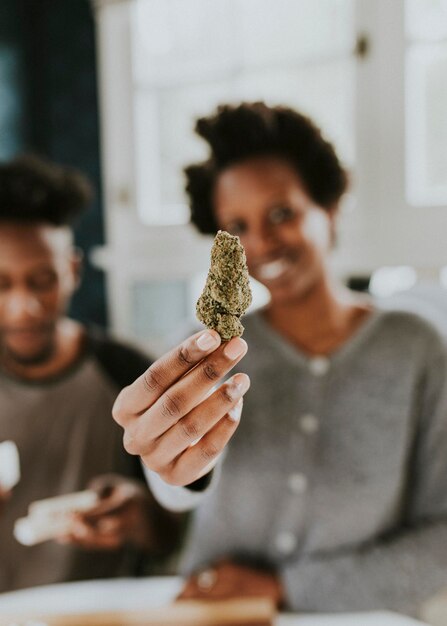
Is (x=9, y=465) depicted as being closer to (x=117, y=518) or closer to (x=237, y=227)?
(x=117, y=518)

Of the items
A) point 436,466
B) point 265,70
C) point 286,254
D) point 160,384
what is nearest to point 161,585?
point 436,466

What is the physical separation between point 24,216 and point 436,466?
0.80 meters

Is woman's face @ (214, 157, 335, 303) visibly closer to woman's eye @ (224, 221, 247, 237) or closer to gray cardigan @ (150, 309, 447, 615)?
→ woman's eye @ (224, 221, 247, 237)

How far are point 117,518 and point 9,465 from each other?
0.22m

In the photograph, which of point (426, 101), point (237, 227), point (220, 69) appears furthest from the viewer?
point (220, 69)

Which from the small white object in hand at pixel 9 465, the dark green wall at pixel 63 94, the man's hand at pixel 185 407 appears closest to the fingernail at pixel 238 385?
the man's hand at pixel 185 407

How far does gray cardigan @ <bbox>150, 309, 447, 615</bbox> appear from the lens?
3.03 feet

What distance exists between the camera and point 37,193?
1050mm

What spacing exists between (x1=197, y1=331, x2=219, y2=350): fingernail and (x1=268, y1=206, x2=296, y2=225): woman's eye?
0.51 m

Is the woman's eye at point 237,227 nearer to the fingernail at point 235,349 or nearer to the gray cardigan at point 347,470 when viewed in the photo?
the gray cardigan at point 347,470

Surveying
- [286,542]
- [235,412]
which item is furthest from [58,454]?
[235,412]

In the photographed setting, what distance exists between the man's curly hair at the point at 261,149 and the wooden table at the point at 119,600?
0.56 meters

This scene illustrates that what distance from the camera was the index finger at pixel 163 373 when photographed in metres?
0.37

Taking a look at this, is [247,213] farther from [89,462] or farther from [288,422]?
[89,462]
